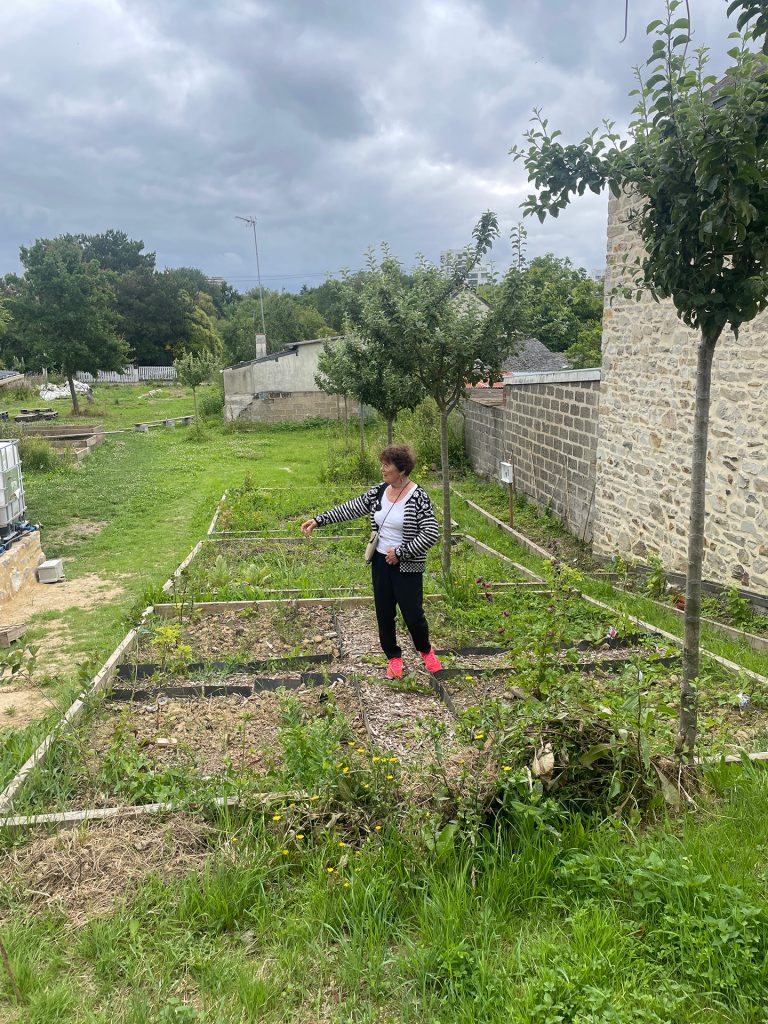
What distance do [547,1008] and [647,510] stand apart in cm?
656

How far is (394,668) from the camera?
520 centimetres

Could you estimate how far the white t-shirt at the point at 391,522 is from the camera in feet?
16.1

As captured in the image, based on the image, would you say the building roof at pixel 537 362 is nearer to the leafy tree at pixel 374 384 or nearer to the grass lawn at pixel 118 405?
the leafy tree at pixel 374 384

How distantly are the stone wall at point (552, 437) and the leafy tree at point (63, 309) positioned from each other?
890 inches

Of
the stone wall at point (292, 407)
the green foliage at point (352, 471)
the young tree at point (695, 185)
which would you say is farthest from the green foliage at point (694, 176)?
the stone wall at point (292, 407)

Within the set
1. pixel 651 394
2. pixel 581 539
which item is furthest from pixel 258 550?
pixel 651 394

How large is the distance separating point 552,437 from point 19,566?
7.76 metres

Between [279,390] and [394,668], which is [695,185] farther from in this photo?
[279,390]

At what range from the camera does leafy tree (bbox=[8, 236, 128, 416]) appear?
3016cm

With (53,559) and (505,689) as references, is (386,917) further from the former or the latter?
(53,559)

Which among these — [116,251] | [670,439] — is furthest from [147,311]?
[670,439]

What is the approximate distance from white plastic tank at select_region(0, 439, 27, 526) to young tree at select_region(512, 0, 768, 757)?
8.17 m

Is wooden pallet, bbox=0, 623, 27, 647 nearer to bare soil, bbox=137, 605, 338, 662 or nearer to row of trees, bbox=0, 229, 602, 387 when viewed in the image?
bare soil, bbox=137, 605, 338, 662

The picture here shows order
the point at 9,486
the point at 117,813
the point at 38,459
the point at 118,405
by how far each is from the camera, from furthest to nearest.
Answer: the point at 118,405 < the point at 38,459 < the point at 9,486 < the point at 117,813
